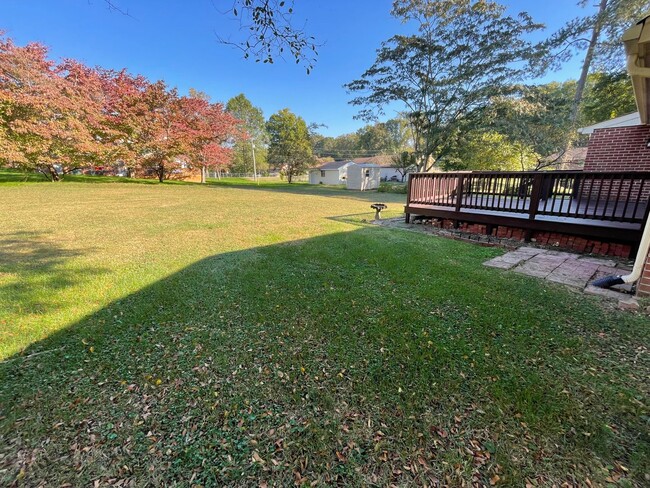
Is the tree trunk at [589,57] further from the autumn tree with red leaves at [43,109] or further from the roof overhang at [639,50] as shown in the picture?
the autumn tree with red leaves at [43,109]

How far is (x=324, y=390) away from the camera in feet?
6.06

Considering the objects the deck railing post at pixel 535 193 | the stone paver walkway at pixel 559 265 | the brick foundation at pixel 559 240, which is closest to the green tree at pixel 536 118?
the brick foundation at pixel 559 240

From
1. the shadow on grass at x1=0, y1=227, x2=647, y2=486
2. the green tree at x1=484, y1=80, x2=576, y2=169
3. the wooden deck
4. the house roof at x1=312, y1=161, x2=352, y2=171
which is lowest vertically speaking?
the shadow on grass at x1=0, y1=227, x2=647, y2=486

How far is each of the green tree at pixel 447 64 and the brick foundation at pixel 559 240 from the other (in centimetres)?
1235

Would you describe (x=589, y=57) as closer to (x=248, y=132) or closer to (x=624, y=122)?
(x=624, y=122)

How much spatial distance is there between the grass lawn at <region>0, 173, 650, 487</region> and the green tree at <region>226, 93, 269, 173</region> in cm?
3664

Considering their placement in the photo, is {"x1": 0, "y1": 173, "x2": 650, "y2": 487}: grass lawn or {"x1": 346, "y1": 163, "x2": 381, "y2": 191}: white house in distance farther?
{"x1": 346, "y1": 163, "x2": 381, "y2": 191}: white house in distance

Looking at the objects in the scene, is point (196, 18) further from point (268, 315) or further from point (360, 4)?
point (360, 4)

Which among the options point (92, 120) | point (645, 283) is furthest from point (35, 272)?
point (92, 120)

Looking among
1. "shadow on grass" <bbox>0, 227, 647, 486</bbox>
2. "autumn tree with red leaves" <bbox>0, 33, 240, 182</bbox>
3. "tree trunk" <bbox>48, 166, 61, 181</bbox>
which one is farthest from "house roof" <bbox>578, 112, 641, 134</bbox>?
"tree trunk" <bbox>48, 166, 61, 181</bbox>

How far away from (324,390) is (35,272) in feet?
14.2

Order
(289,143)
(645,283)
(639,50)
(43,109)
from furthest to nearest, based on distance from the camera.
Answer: (289,143) < (43,109) < (645,283) < (639,50)

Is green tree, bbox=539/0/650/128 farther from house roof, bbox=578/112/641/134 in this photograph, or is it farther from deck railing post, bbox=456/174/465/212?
deck railing post, bbox=456/174/465/212

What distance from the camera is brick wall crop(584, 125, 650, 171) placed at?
20.7 ft
